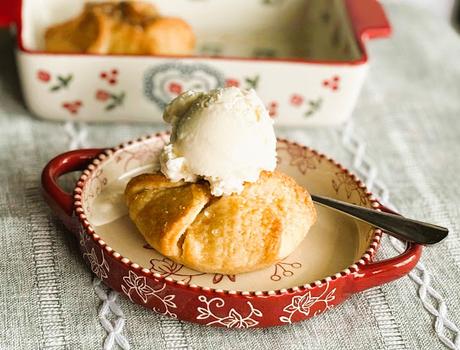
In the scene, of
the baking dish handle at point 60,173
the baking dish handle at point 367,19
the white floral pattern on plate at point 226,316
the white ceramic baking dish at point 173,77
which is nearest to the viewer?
the white floral pattern on plate at point 226,316

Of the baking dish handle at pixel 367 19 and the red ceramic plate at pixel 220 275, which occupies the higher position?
the baking dish handle at pixel 367 19

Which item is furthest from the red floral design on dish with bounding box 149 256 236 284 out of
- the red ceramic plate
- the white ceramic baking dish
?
the white ceramic baking dish

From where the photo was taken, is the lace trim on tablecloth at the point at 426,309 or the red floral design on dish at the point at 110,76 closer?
the lace trim on tablecloth at the point at 426,309

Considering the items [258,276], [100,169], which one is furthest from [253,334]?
[100,169]

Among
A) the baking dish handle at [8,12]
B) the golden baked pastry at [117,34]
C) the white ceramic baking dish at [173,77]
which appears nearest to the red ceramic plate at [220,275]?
the white ceramic baking dish at [173,77]

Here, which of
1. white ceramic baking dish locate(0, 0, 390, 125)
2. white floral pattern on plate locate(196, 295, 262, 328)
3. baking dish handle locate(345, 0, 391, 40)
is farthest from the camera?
baking dish handle locate(345, 0, 391, 40)

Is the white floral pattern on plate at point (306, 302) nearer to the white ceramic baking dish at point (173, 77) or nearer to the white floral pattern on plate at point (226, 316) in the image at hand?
the white floral pattern on plate at point (226, 316)

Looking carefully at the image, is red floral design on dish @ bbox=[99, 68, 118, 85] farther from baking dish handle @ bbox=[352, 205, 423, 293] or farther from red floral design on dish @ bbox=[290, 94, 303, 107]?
baking dish handle @ bbox=[352, 205, 423, 293]
